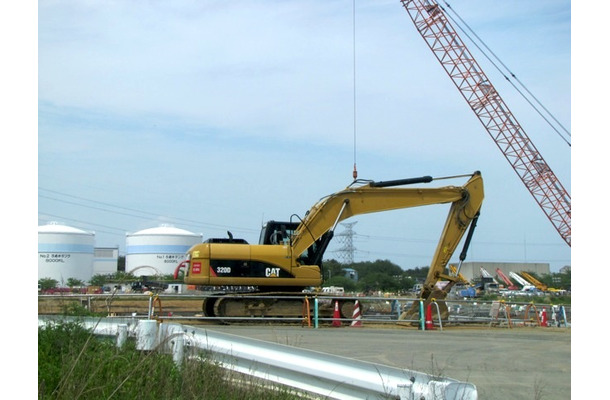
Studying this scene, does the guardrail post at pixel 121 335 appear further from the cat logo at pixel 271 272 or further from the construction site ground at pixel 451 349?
the cat logo at pixel 271 272

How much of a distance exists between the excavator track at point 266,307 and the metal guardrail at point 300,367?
11523 millimetres

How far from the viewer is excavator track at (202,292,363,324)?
776 inches

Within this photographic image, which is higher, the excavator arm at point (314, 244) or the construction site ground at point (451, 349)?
the excavator arm at point (314, 244)

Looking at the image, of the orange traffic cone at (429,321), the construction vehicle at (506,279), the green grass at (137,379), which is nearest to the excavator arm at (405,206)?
the orange traffic cone at (429,321)

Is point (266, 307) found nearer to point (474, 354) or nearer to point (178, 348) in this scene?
point (474, 354)

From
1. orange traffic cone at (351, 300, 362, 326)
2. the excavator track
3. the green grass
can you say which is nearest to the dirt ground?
orange traffic cone at (351, 300, 362, 326)

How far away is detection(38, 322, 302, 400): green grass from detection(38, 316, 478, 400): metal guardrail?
152 mm

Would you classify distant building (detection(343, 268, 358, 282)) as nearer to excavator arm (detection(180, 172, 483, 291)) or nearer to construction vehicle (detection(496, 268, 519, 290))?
excavator arm (detection(180, 172, 483, 291))

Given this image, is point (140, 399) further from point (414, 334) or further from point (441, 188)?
point (441, 188)

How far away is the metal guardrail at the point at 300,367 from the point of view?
5023mm

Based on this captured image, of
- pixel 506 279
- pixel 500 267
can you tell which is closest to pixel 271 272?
pixel 506 279

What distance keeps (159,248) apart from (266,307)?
6427cm

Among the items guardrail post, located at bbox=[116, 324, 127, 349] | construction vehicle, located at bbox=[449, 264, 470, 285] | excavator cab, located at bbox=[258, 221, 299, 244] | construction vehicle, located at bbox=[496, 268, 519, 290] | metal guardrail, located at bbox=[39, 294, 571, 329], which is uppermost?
excavator cab, located at bbox=[258, 221, 299, 244]
